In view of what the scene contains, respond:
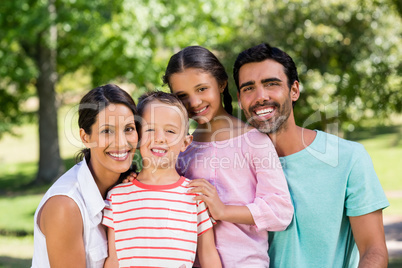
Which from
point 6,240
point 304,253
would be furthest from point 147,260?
point 6,240

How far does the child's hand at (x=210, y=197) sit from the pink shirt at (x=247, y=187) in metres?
0.14

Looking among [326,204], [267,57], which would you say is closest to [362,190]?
[326,204]

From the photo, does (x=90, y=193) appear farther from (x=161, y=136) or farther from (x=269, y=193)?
(x=269, y=193)

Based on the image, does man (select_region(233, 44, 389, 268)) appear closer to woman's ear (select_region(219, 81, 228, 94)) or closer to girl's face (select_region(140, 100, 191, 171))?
woman's ear (select_region(219, 81, 228, 94))

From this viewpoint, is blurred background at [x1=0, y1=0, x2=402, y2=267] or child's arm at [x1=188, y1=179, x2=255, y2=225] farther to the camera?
blurred background at [x1=0, y1=0, x2=402, y2=267]

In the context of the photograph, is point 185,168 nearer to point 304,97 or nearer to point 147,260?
point 147,260

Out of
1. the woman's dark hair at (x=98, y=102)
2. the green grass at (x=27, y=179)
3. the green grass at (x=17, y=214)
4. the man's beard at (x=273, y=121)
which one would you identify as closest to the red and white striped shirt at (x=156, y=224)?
the woman's dark hair at (x=98, y=102)

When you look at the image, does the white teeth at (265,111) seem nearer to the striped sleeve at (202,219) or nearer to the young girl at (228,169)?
the young girl at (228,169)

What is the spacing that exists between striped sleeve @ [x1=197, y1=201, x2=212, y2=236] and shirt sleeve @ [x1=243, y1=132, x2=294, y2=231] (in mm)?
227

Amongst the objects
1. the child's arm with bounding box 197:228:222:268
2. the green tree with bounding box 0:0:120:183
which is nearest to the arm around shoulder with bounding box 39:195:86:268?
the child's arm with bounding box 197:228:222:268

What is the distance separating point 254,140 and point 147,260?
0.87 meters

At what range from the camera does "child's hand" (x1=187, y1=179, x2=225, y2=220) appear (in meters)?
2.43

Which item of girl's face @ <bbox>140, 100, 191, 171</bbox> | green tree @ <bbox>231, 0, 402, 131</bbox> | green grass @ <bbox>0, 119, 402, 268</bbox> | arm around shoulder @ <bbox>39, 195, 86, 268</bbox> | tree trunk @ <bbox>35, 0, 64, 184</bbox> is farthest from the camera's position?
tree trunk @ <bbox>35, 0, 64, 184</bbox>

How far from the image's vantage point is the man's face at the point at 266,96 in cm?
276
